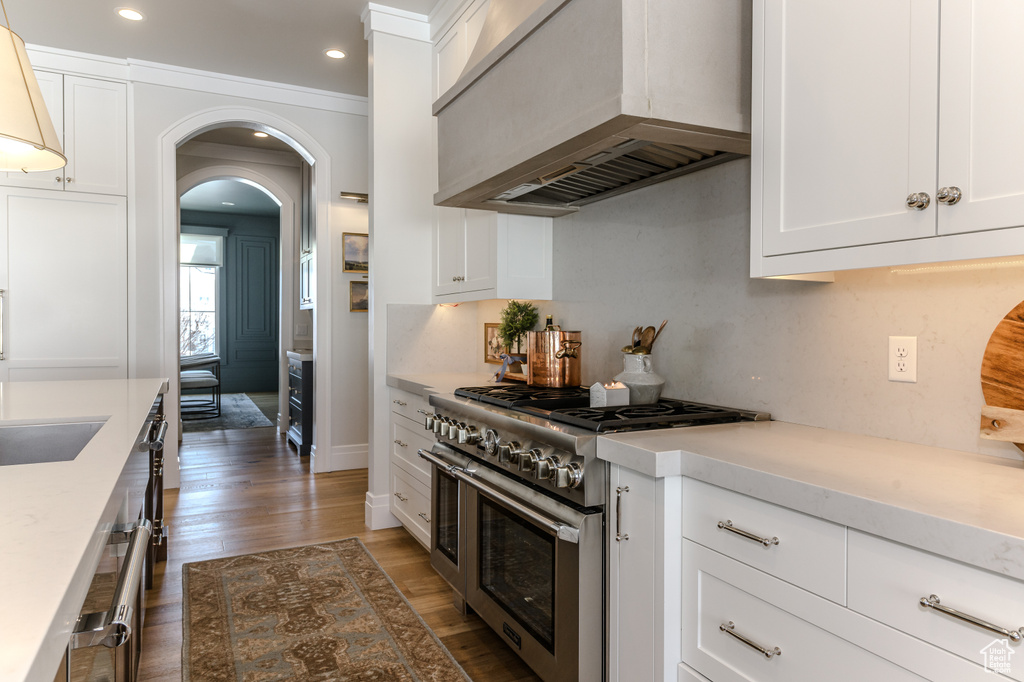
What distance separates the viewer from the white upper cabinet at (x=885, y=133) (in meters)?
1.08

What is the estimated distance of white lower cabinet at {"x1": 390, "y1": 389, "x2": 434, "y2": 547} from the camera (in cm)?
307

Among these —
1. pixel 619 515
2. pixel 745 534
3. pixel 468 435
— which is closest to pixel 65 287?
pixel 468 435

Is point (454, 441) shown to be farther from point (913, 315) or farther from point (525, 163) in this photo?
point (913, 315)

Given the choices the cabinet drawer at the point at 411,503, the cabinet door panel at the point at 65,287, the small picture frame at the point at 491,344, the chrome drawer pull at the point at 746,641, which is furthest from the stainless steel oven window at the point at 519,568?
the cabinet door panel at the point at 65,287

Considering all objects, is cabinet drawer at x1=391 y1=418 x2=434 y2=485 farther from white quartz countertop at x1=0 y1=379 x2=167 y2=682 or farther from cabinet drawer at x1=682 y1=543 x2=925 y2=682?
cabinet drawer at x1=682 y1=543 x2=925 y2=682

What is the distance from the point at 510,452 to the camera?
1.98 metres

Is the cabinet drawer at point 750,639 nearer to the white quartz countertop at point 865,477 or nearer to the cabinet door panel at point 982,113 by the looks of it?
the white quartz countertop at point 865,477

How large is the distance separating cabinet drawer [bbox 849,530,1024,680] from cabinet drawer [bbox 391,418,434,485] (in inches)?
85.5

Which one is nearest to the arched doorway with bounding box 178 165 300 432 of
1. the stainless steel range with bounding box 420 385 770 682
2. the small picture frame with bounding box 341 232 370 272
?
the small picture frame with bounding box 341 232 370 272

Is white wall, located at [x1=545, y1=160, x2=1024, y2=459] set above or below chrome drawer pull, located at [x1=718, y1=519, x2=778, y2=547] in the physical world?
above

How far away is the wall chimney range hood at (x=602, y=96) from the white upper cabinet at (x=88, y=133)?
3023mm

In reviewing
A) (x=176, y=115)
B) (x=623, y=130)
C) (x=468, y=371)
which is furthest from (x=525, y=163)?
(x=176, y=115)

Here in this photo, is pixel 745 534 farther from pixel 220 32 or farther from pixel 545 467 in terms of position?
pixel 220 32

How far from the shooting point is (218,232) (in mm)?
10500
